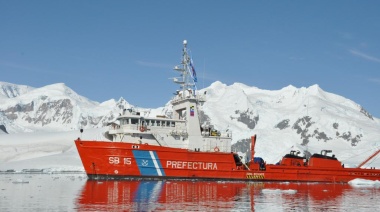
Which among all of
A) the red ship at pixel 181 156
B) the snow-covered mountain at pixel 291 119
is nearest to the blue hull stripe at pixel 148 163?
the red ship at pixel 181 156

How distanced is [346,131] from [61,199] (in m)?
109

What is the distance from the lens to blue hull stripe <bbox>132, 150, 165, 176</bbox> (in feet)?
117

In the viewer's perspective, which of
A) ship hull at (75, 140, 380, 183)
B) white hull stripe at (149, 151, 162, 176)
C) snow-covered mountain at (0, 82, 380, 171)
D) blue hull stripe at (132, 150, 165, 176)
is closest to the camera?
ship hull at (75, 140, 380, 183)

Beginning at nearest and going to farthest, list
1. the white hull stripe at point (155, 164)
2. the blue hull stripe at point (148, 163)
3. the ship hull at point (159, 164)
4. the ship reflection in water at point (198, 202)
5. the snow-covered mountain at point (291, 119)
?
the ship reflection in water at point (198, 202), the ship hull at point (159, 164), the blue hull stripe at point (148, 163), the white hull stripe at point (155, 164), the snow-covered mountain at point (291, 119)

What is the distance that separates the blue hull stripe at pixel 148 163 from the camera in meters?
35.6

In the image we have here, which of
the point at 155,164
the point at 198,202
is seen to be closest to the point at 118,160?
the point at 155,164

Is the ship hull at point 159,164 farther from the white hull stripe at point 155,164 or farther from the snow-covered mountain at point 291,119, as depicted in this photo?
the snow-covered mountain at point 291,119

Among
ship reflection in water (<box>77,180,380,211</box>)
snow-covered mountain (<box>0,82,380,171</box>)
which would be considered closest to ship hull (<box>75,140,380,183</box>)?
ship reflection in water (<box>77,180,380,211</box>)

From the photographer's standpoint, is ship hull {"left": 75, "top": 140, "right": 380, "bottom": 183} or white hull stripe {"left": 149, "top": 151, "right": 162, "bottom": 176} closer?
ship hull {"left": 75, "top": 140, "right": 380, "bottom": 183}

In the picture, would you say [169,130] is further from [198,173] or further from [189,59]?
[189,59]

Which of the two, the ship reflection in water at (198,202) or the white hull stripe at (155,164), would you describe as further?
the white hull stripe at (155,164)

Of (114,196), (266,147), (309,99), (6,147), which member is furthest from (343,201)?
(309,99)

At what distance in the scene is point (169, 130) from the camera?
127 ft

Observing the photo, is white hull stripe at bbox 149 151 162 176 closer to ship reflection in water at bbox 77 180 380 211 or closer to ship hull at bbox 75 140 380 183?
ship hull at bbox 75 140 380 183
